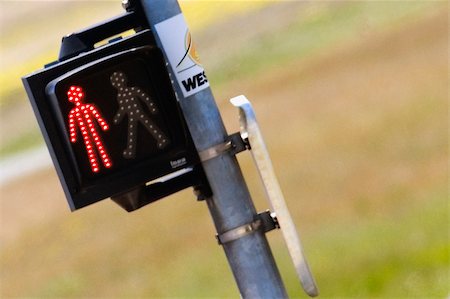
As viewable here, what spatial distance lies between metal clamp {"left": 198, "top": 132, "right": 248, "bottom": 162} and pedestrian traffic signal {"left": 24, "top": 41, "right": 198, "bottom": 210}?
0.16 m

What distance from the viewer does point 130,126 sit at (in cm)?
498

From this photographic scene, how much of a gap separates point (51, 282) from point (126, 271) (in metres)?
0.94

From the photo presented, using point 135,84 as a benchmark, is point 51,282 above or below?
below

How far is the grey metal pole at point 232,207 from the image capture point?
17.1 ft

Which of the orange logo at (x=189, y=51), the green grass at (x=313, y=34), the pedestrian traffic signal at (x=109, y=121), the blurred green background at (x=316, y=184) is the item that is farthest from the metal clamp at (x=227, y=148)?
the green grass at (x=313, y=34)

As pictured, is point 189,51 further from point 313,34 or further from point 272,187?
point 313,34

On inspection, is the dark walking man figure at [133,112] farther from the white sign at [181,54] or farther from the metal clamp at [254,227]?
the metal clamp at [254,227]

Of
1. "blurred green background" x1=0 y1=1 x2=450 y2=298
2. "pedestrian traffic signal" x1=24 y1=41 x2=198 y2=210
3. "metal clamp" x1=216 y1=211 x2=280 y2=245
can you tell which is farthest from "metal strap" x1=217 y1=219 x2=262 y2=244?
"blurred green background" x1=0 y1=1 x2=450 y2=298

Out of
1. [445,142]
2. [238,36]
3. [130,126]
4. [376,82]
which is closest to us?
[130,126]

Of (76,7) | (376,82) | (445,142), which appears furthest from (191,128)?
(76,7)

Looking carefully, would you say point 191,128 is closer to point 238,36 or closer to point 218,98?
point 218,98

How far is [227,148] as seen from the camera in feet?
17.1

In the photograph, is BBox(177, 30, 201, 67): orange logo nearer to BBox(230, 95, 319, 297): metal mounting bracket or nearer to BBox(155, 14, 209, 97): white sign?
BBox(155, 14, 209, 97): white sign

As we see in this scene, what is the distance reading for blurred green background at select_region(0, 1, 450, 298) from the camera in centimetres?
1277
